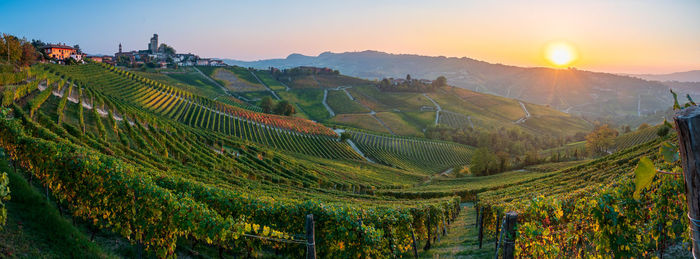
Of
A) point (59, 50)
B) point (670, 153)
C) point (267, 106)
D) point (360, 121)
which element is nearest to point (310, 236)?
point (670, 153)

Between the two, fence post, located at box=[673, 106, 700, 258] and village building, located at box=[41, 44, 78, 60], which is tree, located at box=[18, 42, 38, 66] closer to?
village building, located at box=[41, 44, 78, 60]

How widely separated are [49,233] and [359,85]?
185 metres

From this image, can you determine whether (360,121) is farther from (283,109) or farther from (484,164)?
(484,164)

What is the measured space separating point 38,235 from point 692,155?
1332 cm

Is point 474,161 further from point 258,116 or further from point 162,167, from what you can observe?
point 162,167

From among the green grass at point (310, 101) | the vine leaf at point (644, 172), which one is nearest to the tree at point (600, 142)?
the green grass at point (310, 101)

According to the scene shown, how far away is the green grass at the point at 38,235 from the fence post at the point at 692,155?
12.0 metres

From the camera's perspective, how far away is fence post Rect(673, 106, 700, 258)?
3498mm

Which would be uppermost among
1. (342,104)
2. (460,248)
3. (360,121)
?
(460,248)

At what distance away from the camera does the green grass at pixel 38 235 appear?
8.39 metres

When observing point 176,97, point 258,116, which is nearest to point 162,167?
point 258,116

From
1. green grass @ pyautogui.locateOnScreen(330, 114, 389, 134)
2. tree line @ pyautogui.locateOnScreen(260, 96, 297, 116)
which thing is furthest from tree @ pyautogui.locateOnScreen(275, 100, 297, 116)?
green grass @ pyautogui.locateOnScreen(330, 114, 389, 134)

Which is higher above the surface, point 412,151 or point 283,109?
point 283,109

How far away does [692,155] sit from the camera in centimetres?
364
